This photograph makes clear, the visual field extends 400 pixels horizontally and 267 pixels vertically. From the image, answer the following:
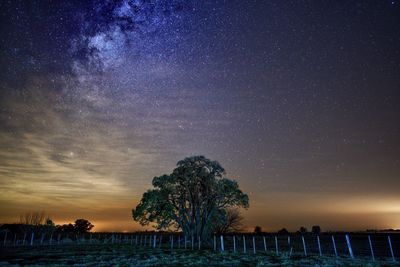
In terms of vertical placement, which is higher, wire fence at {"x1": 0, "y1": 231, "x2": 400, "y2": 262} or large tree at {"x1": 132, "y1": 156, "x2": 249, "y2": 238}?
large tree at {"x1": 132, "y1": 156, "x2": 249, "y2": 238}

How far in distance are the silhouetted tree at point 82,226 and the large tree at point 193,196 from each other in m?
82.7

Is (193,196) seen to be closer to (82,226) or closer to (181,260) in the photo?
(181,260)

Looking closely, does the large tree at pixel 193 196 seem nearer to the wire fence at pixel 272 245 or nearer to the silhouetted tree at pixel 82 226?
the wire fence at pixel 272 245

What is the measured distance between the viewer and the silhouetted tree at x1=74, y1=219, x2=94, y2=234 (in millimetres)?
112537

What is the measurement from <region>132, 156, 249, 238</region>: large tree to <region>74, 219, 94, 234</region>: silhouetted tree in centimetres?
8267

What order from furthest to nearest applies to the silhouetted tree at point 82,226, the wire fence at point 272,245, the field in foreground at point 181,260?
the silhouetted tree at point 82,226, the wire fence at point 272,245, the field in foreground at point 181,260

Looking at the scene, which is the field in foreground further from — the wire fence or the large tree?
the large tree

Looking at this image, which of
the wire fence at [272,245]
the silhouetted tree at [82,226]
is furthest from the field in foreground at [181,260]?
the silhouetted tree at [82,226]

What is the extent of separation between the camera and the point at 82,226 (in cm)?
11388

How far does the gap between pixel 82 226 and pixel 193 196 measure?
88044mm

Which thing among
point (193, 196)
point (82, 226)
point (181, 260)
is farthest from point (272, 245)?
point (82, 226)

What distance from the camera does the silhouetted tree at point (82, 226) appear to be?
369 ft

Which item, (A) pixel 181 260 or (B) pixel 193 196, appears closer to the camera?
(A) pixel 181 260

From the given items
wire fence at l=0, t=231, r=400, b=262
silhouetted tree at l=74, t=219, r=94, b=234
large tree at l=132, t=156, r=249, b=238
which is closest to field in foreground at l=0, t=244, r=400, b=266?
wire fence at l=0, t=231, r=400, b=262
